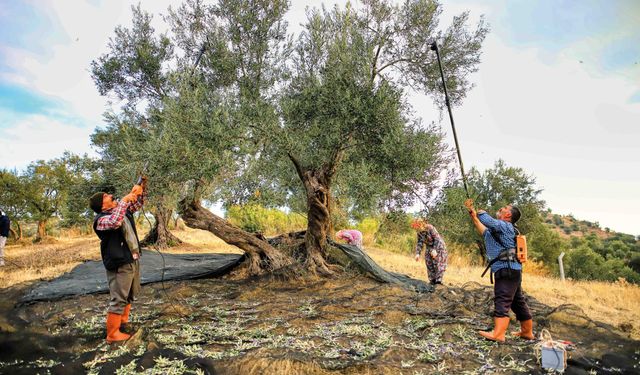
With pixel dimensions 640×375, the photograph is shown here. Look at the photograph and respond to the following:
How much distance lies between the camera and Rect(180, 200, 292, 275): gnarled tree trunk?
10.4m

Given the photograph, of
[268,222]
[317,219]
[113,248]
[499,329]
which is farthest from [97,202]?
[268,222]

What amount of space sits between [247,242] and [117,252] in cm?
518

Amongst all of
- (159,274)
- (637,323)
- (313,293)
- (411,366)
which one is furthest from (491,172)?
(411,366)

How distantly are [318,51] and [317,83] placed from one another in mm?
1521

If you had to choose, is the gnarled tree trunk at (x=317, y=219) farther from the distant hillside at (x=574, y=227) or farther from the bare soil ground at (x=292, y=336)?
the distant hillside at (x=574, y=227)

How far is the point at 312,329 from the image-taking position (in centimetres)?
653

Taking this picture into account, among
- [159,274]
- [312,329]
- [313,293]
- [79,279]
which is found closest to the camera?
[312,329]

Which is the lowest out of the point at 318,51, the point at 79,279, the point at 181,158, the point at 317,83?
the point at 79,279

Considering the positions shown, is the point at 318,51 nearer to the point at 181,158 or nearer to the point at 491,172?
the point at 181,158

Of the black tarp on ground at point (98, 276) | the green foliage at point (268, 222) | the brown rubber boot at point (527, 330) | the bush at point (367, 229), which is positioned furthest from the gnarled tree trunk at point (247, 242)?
the bush at point (367, 229)

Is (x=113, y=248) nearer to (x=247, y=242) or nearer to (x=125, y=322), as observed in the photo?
(x=125, y=322)

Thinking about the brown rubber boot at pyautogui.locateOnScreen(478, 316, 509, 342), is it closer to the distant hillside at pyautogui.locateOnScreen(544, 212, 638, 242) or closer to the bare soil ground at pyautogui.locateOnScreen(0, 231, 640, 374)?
the bare soil ground at pyautogui.locateOnScreen(0, 231, 640, 374)

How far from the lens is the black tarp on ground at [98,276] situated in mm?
8680

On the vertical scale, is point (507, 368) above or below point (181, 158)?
below
